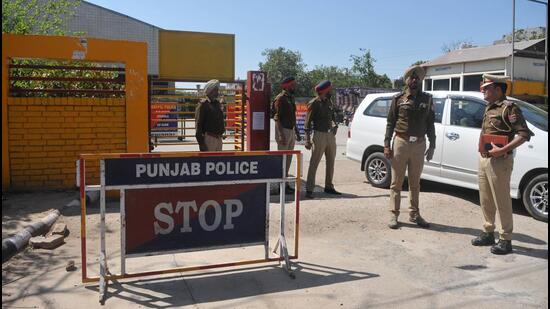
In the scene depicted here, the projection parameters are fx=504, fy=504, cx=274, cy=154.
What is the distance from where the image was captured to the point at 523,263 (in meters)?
5.19

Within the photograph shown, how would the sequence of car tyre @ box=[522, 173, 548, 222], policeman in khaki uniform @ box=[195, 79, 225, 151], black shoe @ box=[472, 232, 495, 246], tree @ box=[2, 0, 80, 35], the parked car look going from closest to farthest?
black shoe @ box=[472, 232, 495, 246] → car tyre @ box=[522, 173, 548, 222] → the parked car → policeman in khaki uniform @ box=[195, 79, 225, 151] → tree @ box=[2, 0, 80, 35]

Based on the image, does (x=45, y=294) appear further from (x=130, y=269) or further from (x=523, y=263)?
(x=523, y=263)

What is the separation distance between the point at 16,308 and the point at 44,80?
4542 mm

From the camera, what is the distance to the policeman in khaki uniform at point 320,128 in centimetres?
812

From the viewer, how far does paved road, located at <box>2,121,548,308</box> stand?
13.6 ft

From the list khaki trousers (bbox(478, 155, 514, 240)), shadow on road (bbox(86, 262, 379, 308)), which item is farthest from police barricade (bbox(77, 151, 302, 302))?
khaki trousers (bbox(478, 155, 514, 240))

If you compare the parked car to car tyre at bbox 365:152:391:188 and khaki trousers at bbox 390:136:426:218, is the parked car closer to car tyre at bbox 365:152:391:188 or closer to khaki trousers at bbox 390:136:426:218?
car tyre at bbox 365:152:391:188

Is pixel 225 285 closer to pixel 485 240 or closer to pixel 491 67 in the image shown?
pixel 485 240

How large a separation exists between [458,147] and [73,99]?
5984mm

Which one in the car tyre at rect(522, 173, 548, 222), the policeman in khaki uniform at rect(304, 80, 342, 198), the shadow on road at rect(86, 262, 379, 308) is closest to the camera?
the shadow on road at rect(86, 262, 379, 308)

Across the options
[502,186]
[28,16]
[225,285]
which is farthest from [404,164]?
[28,16]

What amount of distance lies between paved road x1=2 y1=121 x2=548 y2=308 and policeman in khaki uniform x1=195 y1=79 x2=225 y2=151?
147 cm

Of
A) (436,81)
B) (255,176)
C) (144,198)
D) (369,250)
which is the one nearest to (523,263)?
(369,250)

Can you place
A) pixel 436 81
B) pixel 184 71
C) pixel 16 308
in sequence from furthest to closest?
pixel 436 81 → pixel 184 71 → pixel 16 308
